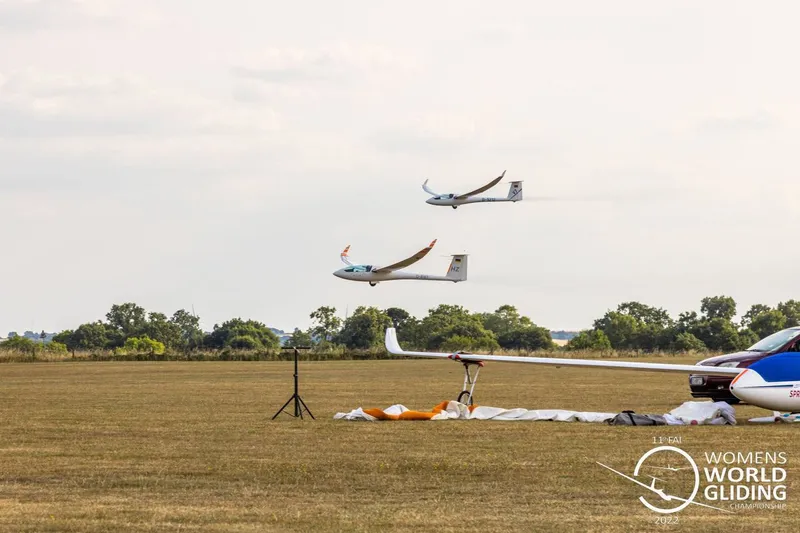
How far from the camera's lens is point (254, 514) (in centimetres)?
988

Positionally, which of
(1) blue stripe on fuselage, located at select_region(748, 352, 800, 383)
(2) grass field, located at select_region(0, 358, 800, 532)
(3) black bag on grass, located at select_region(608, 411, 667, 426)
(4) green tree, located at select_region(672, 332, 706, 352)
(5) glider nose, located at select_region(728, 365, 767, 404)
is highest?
(4) green tree, located at select_region(672, 332, 706, 352)

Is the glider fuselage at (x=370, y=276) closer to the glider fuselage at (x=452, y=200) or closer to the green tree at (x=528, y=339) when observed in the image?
the glider fuselage at (x=452, y=200)

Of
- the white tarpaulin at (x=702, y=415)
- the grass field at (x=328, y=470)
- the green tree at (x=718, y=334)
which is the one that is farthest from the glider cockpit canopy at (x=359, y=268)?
the green tree at (x=718, y=334)

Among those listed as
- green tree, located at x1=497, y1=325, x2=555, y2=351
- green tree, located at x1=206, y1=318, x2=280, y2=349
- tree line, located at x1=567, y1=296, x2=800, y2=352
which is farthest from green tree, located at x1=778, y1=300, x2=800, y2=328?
green tree, located at x1=206, y1=318, x2=280, y2=349

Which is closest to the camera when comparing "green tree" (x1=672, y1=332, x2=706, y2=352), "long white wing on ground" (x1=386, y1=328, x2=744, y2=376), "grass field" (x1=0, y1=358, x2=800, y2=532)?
"grass field" (x1=0, y1=358, x2=800, y2=532)

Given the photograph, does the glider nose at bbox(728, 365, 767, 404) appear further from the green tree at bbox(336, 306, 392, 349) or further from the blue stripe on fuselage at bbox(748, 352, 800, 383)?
the green tree at bbox(336, 306, 392, 349)

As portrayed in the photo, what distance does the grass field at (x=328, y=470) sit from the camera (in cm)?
957

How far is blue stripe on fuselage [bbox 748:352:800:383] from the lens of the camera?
697 inches

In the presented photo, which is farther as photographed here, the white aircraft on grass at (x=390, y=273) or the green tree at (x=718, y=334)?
the green tree at (x=718, y=334)

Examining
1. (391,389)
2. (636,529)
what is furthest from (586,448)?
(391,389)

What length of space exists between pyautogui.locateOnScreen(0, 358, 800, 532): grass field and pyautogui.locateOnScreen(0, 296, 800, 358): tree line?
181 feet

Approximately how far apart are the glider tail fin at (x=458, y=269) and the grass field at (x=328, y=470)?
3206cm

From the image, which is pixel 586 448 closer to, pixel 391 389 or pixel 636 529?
pixel 636 529

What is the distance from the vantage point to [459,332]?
9719 cm
